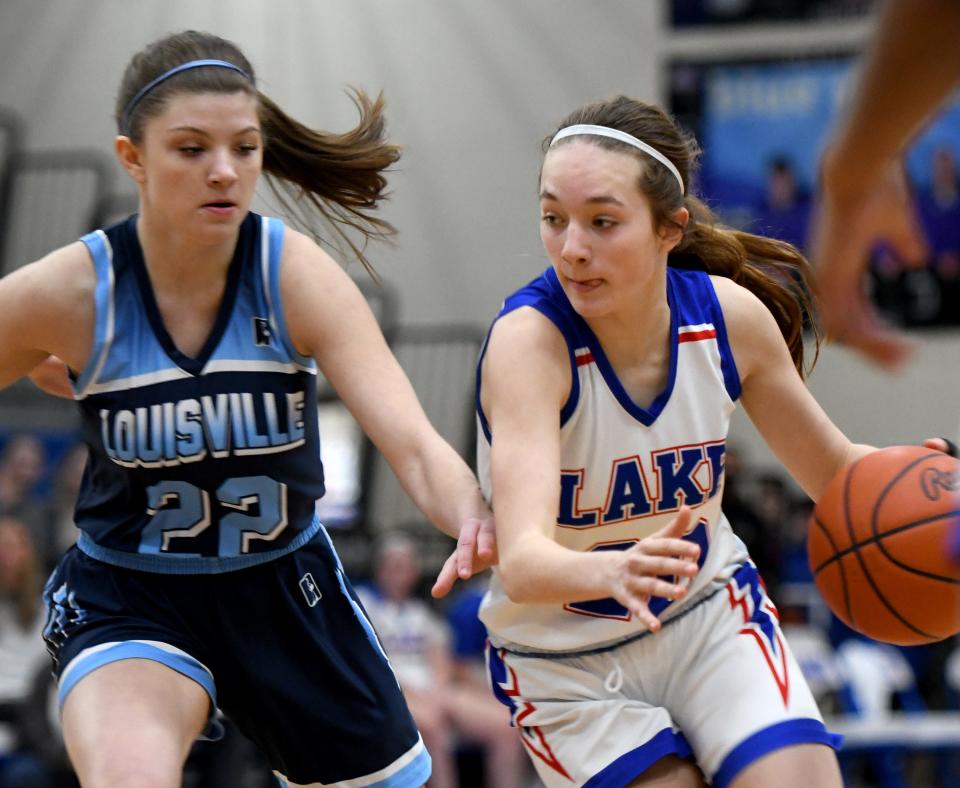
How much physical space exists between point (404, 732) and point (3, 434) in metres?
7.08

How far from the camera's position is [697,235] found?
3.39m

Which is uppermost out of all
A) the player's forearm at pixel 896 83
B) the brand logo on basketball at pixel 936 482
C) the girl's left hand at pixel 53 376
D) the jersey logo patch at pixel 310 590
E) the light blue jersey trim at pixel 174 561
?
the player's forearm at pixel 896 83

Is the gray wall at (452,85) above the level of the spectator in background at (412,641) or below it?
above

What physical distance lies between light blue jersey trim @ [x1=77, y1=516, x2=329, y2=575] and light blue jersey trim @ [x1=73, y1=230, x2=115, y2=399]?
1.12 feet

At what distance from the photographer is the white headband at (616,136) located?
118 inches

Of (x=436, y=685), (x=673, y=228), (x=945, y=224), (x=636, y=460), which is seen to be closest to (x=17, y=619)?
(x=436, y=685)

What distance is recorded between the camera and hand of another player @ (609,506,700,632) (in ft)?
7.97

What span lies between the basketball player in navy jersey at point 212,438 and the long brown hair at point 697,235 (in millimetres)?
650

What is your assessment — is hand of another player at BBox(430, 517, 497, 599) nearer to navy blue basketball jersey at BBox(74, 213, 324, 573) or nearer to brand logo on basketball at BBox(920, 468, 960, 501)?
navy blue basketball jersey at BBox(74, 213, 324, 573)

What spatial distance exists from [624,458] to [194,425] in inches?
35.0

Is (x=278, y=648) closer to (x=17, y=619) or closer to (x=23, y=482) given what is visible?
(x=17, y=619)

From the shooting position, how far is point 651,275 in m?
3.05

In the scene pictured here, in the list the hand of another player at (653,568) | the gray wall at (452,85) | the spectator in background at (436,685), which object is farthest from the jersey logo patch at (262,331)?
the gray wall at (452,85)

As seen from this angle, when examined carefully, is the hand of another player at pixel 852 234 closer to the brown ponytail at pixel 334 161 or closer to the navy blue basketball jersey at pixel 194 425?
the navy blue basketball jersey at pixel 194 425
